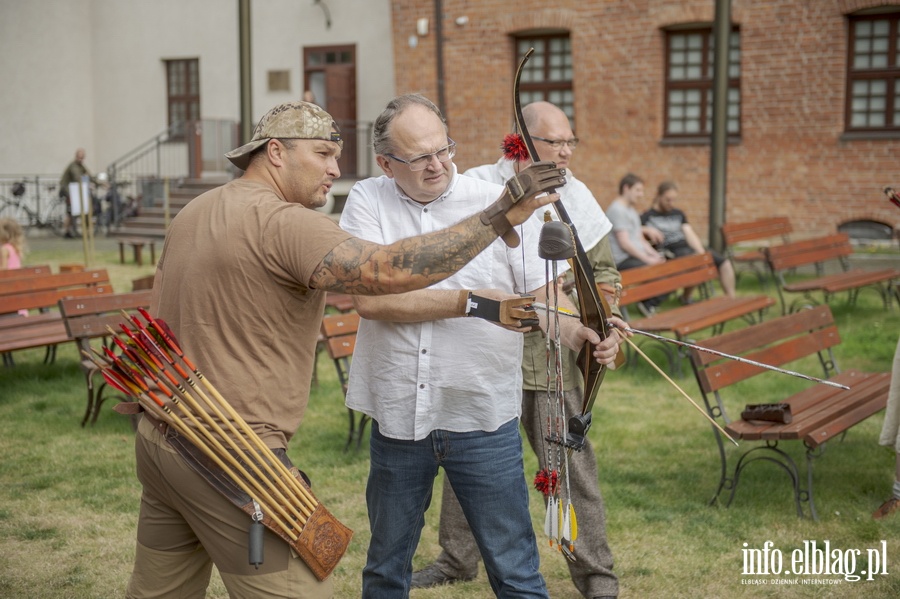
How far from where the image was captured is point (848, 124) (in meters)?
16.5

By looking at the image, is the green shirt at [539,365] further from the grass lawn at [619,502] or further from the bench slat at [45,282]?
the bench slat at [45,282]

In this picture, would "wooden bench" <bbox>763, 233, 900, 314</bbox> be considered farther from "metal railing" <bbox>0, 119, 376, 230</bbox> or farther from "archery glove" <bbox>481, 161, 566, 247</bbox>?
"metal railing" <bbox>0, 119, 376, 230</bbox>

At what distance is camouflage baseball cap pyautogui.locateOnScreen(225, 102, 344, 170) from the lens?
2.66 meters

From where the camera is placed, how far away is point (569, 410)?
4.02 metres

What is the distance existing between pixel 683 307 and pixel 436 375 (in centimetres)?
650

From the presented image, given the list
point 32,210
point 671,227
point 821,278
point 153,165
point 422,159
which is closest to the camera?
point 422,159

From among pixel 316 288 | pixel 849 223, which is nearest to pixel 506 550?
pixel 316 288

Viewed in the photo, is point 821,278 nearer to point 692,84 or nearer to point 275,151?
point 692,84

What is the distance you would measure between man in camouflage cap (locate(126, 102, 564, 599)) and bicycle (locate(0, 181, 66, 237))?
66.4 ft

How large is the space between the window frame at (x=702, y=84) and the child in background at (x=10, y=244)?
11.5 metres

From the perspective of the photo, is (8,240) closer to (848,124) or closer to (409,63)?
(409,63)

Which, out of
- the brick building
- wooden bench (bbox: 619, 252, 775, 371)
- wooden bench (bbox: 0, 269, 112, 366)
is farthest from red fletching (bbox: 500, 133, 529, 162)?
the brick building

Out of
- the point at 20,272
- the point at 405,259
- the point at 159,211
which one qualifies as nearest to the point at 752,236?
the point at 20,272

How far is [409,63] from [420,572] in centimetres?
1629
